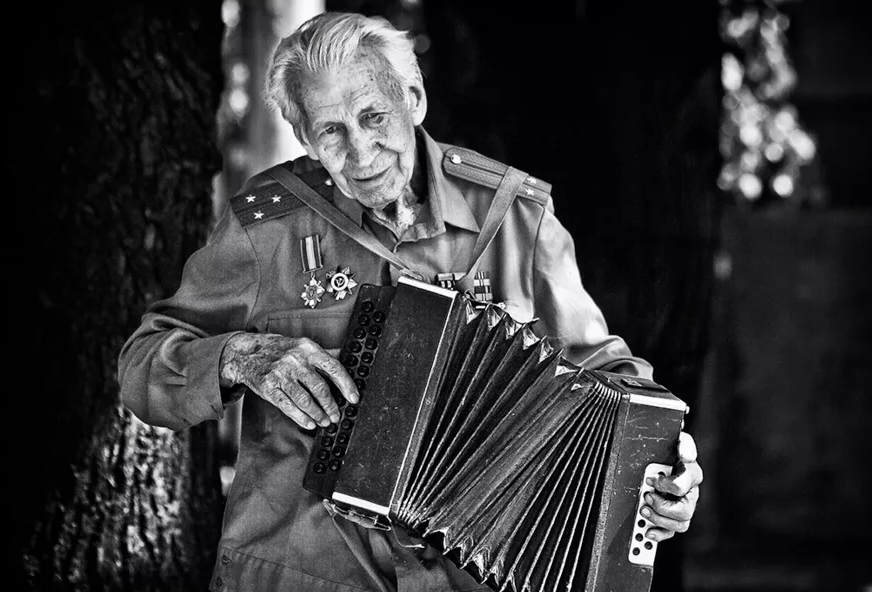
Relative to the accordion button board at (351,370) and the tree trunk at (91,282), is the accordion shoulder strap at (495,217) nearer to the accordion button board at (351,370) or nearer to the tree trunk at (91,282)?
the accordion button board at (351,370)

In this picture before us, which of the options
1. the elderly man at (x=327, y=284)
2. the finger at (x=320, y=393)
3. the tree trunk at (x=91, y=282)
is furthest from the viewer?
the tree trunk at (x=91, y=282)

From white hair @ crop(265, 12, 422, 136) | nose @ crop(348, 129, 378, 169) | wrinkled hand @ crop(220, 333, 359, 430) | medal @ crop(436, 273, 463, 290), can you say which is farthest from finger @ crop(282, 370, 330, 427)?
white hair @ crop(265, 12, 422, 136)

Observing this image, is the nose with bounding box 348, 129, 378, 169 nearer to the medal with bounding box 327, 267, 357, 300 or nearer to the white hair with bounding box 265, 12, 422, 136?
the white hair with bounding box 265, 12, 422, 136

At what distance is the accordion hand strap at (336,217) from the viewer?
3.21 m

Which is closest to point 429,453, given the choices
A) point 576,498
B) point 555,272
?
point 576,498

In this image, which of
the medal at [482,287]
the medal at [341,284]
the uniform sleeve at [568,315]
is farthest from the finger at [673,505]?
the medal at [341,284]

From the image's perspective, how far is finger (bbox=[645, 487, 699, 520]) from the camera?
296 cm

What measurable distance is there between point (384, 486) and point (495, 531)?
12.0 inches

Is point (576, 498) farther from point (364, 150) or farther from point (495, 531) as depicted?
point (364, 150)

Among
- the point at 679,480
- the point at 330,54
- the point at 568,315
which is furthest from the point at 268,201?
the point at 679,480

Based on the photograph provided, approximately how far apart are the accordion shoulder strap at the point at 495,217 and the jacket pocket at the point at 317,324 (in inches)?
12.6

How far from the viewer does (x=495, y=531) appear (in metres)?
3.01

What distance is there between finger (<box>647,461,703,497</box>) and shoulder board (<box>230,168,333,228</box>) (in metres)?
1.13

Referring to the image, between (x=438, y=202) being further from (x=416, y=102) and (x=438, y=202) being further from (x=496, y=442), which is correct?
(x=496, y=442)
